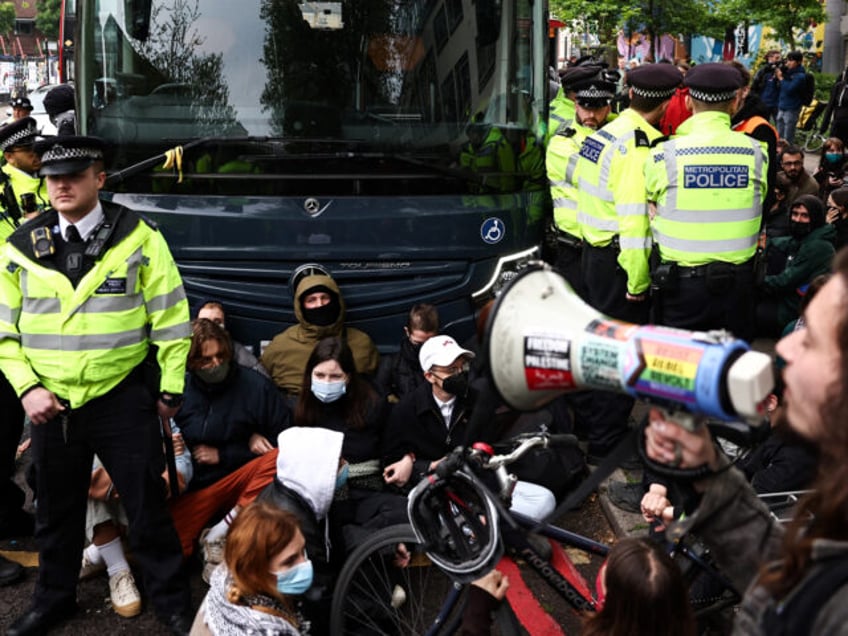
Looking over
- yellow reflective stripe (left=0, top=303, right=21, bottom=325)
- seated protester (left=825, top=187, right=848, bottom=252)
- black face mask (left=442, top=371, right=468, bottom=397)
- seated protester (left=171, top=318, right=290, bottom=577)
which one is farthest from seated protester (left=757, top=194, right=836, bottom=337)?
yellow reflective stripe (left=0, top=303, right=21, bottom=325)

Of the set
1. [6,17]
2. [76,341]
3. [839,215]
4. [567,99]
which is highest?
[6,17]

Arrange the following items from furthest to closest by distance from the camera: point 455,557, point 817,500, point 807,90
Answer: point 807,90 → point 455,557 → point 817,500

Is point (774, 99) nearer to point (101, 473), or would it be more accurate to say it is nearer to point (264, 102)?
point (264, 102)

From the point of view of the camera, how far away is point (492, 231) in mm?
5406

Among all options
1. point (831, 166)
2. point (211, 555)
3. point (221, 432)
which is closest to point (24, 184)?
point (221, 432)

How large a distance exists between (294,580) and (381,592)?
2.05ft

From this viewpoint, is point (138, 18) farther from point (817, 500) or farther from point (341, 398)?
point (817, 500)

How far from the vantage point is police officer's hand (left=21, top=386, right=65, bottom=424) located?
3793 millimetres

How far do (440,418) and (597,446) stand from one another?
1.28 meters

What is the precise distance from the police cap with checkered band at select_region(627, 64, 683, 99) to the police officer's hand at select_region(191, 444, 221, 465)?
9.57 ft

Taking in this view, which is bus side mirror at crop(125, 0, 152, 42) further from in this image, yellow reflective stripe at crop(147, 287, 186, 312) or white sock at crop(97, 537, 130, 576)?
white sock at crop(97, 537, 130, 576)

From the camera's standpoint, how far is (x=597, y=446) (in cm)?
553

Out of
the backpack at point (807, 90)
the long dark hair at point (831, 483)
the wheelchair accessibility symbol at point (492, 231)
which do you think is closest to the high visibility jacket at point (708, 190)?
the wheelchair accessibility symbol at point (492, 231)

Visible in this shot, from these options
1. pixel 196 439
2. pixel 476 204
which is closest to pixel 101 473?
pixel 196 439
